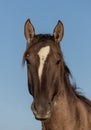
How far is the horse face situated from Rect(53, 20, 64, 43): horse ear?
0.23 meters

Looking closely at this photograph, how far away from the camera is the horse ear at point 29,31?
12.5m

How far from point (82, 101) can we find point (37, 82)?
1.84 m

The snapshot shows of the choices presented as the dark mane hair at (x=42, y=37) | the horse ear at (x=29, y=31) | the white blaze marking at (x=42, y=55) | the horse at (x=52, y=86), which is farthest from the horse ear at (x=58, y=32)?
the white blaze marking at (x=42, y=55)

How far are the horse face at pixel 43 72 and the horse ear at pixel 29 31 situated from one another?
37cm

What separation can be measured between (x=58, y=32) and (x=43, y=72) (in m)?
1.59

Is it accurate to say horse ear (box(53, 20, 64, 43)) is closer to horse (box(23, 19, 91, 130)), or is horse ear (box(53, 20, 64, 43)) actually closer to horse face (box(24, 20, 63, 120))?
horse (box(23, 19, 91, 130))

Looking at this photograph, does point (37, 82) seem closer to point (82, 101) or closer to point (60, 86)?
point (60, 86)

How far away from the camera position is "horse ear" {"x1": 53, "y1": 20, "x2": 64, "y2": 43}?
484 inches

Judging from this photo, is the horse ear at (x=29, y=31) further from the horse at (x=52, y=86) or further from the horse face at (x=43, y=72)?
the horse face at (x=43, y=72)

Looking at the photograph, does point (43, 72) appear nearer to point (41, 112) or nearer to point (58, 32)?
point (41, 112)

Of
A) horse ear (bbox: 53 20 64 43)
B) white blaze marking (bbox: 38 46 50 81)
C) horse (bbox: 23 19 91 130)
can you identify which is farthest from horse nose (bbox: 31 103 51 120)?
horse ear (bbox: 53 20 64 43)

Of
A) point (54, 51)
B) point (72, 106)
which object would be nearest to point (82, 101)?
point (72, 106)

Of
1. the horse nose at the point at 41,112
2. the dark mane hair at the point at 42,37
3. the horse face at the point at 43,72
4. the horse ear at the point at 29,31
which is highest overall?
the horse ear at the point at 29,31

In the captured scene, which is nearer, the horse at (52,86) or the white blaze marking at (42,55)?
the horse at (52,86)
